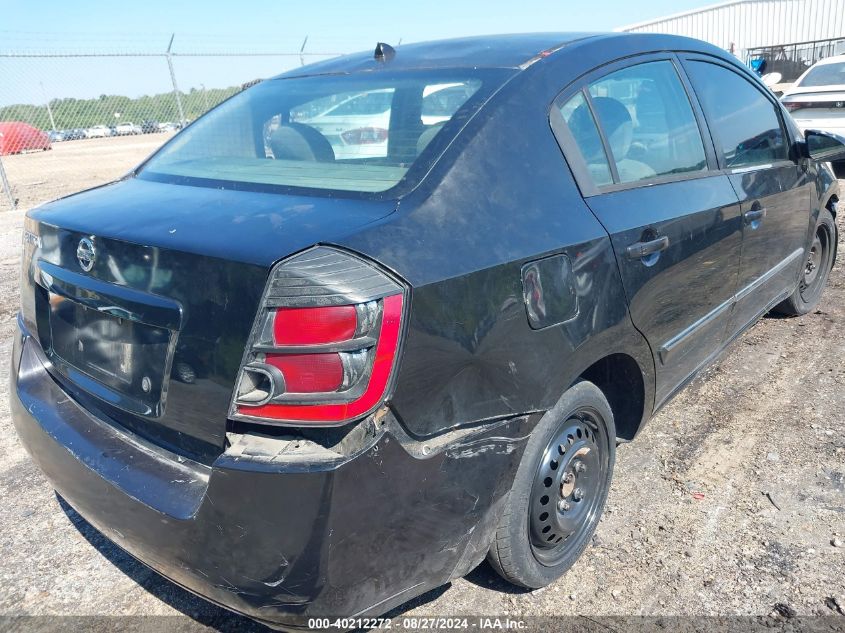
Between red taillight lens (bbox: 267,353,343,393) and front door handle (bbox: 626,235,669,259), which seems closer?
red taillight lens (bbox: 267,353,343,393)

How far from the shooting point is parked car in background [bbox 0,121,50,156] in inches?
765

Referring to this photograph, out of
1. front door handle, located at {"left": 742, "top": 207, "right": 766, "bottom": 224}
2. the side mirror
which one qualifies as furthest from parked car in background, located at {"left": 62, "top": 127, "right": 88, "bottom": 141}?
front door handle, located at {"left": 742, "top": 207, "right": 766, "bottom": 224}

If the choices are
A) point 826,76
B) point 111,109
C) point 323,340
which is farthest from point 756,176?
point 111,109

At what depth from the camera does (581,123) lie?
7.49 feet

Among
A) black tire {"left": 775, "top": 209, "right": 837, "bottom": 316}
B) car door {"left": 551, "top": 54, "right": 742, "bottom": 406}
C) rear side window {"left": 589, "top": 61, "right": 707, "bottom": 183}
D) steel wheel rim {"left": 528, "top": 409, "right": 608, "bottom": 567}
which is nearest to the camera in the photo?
steel wheel rim {"left": 528, "top": 409, "right": 608, "bottom": 567}

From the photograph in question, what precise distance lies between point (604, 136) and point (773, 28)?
117ft

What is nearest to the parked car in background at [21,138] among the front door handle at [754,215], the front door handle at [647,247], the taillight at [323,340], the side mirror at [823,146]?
the side mirror at [823,146]

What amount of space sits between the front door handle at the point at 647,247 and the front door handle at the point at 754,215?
A: 82cm

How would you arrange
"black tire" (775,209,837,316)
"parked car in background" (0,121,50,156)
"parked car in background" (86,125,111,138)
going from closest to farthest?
1. "black tire" (775,209,837,316)
2. "parked car in background" (0,121,50,156)
3. "parked car in background" (86,125,111,138)

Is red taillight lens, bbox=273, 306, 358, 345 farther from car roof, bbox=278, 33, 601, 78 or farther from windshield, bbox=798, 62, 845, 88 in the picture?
windshield, bbox=798, 62, 845, 88

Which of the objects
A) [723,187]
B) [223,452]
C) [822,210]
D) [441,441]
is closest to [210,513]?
[223,452]

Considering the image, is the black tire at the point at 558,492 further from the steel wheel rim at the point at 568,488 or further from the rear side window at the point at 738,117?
Result: the rear side window at the point at 738,117

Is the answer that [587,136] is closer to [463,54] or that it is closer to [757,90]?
[463,54]

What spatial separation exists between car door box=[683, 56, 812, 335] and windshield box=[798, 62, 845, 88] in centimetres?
747
